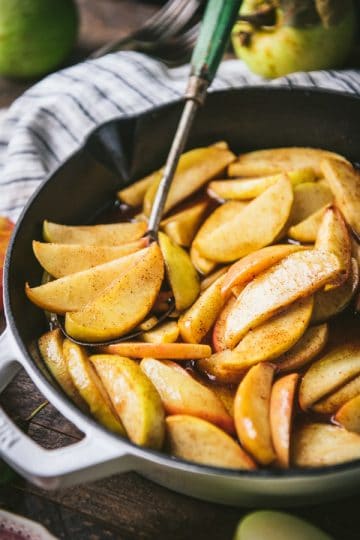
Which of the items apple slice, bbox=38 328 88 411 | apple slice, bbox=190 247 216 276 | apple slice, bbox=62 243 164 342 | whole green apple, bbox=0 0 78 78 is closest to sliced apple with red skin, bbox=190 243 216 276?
apple slice, bbox=190 247 216 276

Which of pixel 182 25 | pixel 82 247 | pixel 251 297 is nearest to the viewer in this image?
pixel 251 297

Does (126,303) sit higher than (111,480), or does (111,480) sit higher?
(126,303)

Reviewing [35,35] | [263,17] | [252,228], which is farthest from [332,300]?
[35,35]

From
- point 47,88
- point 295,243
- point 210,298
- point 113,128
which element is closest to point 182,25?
point 47,88

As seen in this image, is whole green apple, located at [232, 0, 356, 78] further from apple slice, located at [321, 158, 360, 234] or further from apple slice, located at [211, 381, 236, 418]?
apple slice, located at [211, 381, 236, 418]

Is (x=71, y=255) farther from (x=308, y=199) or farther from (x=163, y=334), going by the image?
(x=308, y=199)

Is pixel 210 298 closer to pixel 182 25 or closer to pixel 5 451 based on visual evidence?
pixel 5 451
